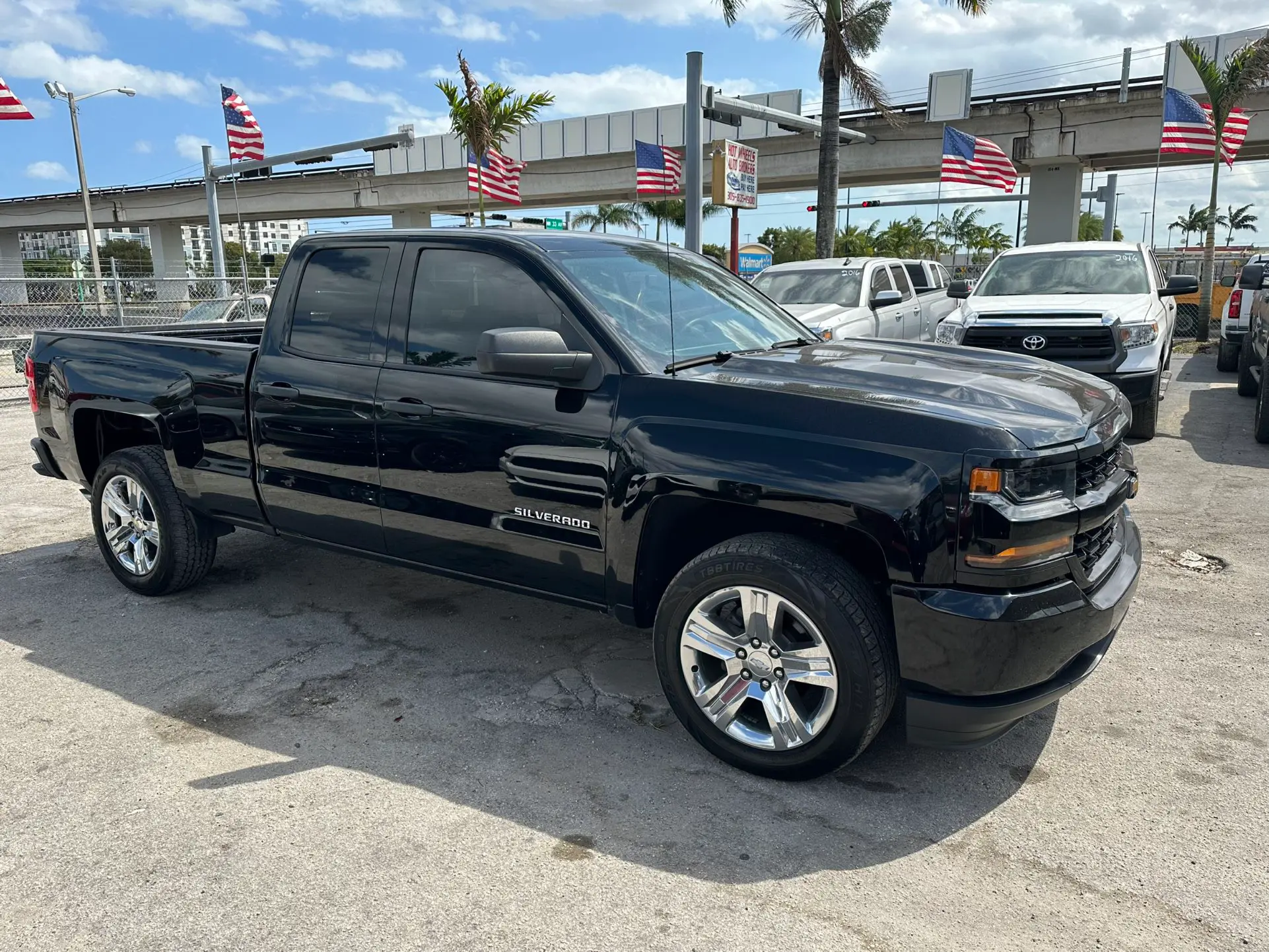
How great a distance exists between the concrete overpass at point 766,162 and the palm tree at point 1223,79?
224 inches

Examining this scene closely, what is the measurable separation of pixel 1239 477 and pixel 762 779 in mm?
6239

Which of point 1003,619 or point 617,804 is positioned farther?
point 617,804

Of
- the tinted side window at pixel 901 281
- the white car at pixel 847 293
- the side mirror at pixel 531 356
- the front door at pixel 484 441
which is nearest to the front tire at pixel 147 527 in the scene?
the front door at pixel 484 441

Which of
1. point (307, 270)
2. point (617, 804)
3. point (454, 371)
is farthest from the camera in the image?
point (307, 270)

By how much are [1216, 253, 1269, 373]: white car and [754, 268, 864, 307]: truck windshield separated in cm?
663

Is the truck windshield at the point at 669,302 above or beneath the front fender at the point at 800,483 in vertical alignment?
above

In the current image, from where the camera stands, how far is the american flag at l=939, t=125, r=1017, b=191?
22141 mm

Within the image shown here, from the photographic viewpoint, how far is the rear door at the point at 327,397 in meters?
4.11

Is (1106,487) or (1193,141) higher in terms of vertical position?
(1193,141)

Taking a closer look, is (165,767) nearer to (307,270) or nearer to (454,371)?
(454,371)

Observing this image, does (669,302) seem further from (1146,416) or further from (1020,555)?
(1146,416)

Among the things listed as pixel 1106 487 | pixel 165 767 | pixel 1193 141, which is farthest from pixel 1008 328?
pixel 1193 141

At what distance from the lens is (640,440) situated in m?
3.33

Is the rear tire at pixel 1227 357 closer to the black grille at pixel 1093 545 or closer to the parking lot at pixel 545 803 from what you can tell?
the parking lot at pixel 545 803
